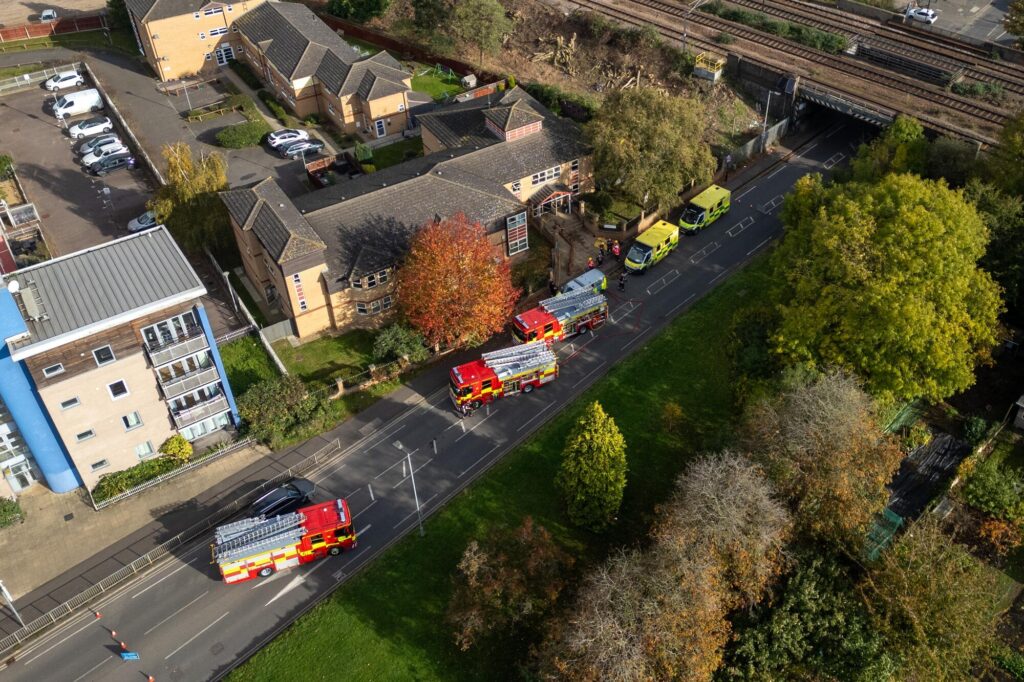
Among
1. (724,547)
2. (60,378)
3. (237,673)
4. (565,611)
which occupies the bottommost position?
(237,673)

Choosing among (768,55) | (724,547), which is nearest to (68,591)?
(724,547)

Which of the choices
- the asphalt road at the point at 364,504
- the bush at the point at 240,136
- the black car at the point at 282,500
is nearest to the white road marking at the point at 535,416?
the asphalt road at the point at 364,504

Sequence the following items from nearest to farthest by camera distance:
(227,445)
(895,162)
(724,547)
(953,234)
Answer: (724,547) < (953,234) < (227,445) < (895,162)

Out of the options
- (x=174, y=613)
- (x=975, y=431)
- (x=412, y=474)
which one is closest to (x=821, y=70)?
(x=975, y=431)

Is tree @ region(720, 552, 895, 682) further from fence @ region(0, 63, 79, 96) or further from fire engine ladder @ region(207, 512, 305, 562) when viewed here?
fence @ region(0, 63, 79, 96)

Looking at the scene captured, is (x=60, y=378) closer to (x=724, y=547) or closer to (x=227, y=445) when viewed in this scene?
(x=227, y=445)

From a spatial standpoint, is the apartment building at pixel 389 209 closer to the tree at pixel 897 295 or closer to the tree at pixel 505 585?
the tree at pixel 897 295
